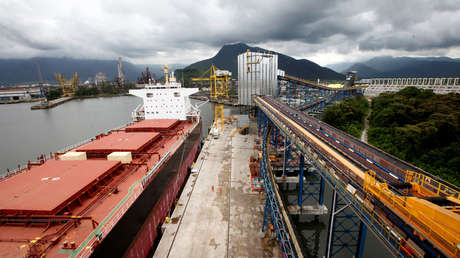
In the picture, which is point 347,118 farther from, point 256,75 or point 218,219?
point 218,219

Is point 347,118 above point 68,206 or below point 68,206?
above

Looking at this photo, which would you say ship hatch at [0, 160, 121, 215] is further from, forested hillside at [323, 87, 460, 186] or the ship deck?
forested hillside at [323, 87, 460, 186]

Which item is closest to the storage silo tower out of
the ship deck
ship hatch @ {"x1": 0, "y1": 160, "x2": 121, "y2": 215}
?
the ship deck

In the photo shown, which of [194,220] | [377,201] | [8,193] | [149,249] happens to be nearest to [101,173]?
[8,193]

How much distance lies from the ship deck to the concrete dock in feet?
12.6

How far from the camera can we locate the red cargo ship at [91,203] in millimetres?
8328

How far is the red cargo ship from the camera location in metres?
8.33

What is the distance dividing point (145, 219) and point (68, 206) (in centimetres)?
394

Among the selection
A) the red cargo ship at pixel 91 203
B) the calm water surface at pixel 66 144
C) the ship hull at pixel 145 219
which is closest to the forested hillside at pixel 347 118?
the calm water surface at pixel 66 144

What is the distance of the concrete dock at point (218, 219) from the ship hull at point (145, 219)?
0.84m

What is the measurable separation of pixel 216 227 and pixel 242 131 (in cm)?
2462

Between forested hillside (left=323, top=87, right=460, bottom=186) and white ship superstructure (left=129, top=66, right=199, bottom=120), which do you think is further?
white ship superstructure (left=129, top=66, right=199, bottom=120)

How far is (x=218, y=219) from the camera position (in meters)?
13.6

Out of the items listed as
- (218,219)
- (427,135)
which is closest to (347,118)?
(427,135)
